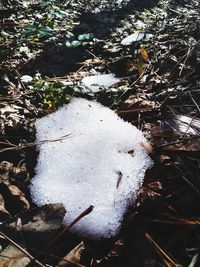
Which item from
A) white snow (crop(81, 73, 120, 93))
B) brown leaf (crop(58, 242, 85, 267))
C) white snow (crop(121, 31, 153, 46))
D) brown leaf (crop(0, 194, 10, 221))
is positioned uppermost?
white snow (crop(121, 31, 153, 46))

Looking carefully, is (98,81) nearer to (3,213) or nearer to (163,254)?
(3,213)

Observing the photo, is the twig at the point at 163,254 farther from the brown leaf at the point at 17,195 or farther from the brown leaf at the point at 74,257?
the brown leaf at the point at 17,195

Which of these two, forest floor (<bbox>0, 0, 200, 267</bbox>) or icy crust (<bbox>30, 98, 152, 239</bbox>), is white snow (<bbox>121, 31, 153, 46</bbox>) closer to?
forest floor (<bbox>0, 0, 200, 267</bbox>)

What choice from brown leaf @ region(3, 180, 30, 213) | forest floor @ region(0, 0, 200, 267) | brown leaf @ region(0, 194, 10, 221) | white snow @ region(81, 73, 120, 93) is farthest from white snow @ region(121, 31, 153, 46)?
brown leaf @ region(0, 194, 10, 221)

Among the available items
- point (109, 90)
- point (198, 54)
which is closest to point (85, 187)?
point (109, 90)

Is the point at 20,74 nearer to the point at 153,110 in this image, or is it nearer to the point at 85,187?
the point at 153,110

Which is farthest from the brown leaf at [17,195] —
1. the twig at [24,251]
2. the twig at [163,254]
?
the twig at [163,254]

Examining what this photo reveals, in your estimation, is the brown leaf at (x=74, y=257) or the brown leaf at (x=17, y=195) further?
the brown leaf at (x=17, y=195)
